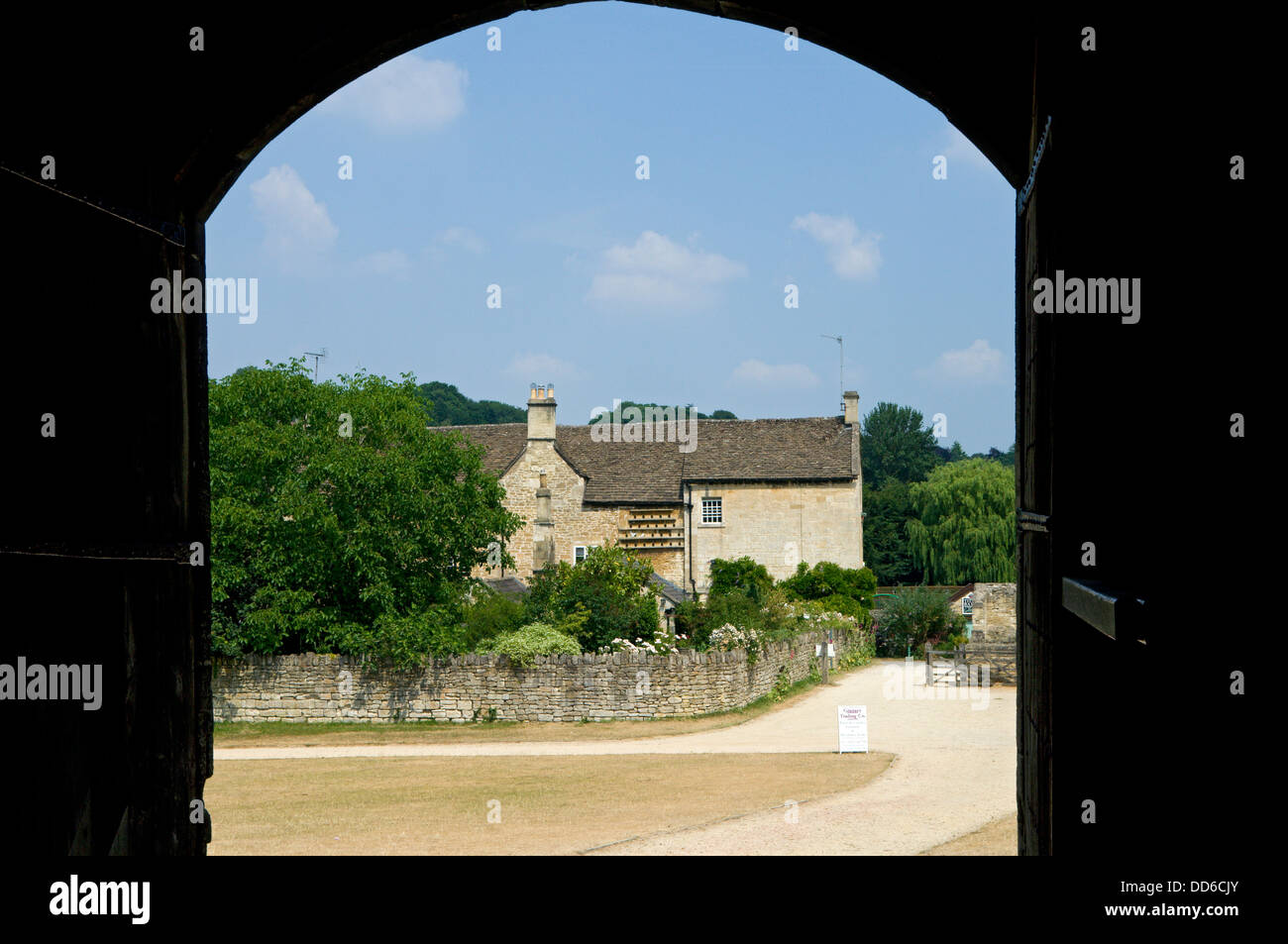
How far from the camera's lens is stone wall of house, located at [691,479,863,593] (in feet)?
154

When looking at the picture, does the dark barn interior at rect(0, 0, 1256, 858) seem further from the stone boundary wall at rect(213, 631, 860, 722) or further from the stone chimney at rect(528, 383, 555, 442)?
the stone chimney at rect(528, 383, 555, 442)

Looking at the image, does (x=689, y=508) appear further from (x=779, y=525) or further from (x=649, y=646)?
(x=649, y=646)

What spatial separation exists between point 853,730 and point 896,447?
89.2 m

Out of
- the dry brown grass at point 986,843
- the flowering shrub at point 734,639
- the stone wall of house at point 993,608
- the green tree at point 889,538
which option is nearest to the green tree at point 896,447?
the green tree at point 889,538

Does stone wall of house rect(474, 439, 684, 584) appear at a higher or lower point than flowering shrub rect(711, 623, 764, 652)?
higher

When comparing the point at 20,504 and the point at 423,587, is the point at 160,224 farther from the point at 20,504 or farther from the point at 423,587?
the point at 423,587

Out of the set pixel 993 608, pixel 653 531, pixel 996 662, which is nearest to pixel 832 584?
pixel 993 608

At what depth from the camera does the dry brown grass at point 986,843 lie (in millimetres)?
11867

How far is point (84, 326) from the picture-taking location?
3486 mm

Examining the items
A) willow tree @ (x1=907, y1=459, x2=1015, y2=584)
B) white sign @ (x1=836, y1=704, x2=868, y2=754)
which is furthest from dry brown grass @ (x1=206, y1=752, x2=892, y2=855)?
willow tree @ (x1=907, y1=459, x2=1015, y2=584)

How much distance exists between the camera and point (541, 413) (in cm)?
4722

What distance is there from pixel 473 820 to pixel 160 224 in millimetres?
11648

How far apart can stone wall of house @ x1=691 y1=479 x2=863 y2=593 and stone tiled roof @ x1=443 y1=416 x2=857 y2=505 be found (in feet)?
1.73
